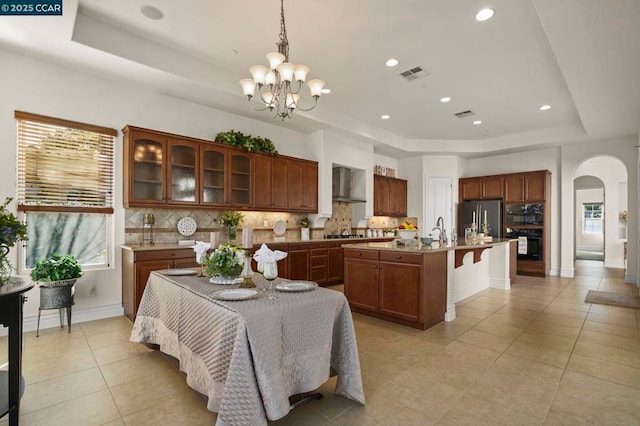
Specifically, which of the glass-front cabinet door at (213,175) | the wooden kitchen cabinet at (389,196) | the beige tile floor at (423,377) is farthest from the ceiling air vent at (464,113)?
the glass-front cabinet door at (213,175)

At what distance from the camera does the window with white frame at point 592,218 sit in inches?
475

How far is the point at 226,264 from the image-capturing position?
2281 mm

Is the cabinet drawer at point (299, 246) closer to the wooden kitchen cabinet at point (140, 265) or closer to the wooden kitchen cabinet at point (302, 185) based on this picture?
the wooden kitchen cabinet at point (302, 185)

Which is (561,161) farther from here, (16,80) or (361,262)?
(16,80)

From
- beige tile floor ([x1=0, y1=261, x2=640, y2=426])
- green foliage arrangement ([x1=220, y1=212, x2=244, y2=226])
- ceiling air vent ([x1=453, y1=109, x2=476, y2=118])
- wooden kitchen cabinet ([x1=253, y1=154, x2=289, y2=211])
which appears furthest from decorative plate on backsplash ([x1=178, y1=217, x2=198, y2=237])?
ceiling air vent ([x1=453, y1=109, x2=476, y2=118])

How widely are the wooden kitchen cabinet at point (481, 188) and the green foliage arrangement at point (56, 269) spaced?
8.05 metres

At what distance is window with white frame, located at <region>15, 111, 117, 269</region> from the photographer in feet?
11.8

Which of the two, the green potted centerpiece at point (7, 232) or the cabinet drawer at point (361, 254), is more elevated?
the green potted centerpiece at point (7, 232)

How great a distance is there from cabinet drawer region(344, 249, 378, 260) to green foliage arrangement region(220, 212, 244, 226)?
1.91 meters

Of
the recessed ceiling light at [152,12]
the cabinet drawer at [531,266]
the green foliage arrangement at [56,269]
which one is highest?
the recessed ceiling light at [152,12]

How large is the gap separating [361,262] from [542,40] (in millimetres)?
3191

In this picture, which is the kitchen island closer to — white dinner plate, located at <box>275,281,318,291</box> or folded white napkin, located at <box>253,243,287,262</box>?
white dinner plate, located at <box>275,281,318,291</box>

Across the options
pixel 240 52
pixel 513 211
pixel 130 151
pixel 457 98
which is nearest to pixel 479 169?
pixel 513 211

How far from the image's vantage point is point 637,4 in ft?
8.50
